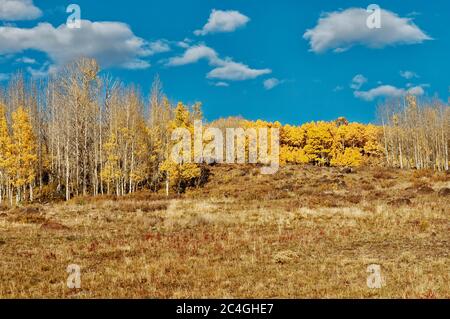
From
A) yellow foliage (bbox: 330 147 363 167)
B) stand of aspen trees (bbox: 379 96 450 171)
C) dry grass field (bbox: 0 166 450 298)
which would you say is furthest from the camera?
yellow foliage (bbox: 330 147 363 167)

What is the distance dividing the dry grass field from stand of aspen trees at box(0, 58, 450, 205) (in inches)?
863

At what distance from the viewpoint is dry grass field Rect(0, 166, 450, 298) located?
416 inches

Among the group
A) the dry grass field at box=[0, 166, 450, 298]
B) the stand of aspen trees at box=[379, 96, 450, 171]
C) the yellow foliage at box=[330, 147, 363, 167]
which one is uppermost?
the stand of aspen trees at box=[379, 96, 450, 171]

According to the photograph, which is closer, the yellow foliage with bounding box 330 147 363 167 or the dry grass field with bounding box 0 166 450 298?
the dry grass field with bounding box 0 166 450 298

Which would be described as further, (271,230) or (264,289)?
(271,230)

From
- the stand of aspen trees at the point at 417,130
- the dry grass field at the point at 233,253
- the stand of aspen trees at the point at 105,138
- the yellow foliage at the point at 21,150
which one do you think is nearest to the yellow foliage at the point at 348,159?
the stand of aspen trees at the point at 105,138

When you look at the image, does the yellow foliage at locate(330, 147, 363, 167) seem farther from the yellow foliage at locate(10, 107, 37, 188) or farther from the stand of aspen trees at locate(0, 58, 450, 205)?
the yellow foliage at locate(10, 107, 37, 188)

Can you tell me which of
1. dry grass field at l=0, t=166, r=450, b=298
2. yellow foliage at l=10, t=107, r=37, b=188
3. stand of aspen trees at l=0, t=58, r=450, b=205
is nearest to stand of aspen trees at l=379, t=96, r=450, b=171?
stand of aspen trees at l=0, t=58, r=450, b=205

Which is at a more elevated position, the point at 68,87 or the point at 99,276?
the point at 68,87

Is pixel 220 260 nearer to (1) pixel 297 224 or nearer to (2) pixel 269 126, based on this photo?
(1) pixel 297 224

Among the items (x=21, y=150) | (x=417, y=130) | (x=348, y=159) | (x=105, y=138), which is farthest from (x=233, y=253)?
(x=348, y=159)
